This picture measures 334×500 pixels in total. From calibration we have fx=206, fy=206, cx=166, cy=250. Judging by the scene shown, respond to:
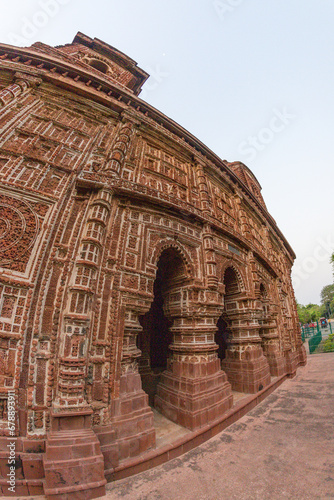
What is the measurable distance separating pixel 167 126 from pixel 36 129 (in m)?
4.22

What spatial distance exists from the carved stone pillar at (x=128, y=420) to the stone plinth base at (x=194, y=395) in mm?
985

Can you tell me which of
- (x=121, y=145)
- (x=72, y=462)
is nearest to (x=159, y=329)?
(x=72, y=462)

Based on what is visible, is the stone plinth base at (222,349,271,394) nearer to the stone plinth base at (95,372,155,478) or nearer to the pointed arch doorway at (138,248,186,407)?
the pointed arch doorway at (138,248,186,407)

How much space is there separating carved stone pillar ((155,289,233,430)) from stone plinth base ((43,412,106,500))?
6.58 ft

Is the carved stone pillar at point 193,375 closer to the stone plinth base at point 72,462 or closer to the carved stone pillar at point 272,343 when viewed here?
the stone plinth base at point 72,462

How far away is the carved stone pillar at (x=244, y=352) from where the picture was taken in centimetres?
629

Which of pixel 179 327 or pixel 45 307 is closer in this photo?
pixel 45 307

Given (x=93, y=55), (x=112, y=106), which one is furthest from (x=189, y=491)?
(x=93, y=55)

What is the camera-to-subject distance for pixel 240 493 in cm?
251

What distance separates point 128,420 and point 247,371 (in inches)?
176

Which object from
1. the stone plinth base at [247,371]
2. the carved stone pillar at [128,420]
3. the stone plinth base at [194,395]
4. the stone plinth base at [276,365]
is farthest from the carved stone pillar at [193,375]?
the stone plinth base at [276,365]

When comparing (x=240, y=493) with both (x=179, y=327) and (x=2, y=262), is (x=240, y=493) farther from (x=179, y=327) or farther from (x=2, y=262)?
(x=2, y=262)

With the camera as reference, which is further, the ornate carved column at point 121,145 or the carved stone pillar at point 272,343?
the carved stone pillar at point 272,343

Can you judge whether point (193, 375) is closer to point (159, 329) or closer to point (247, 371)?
point (247, 371)
